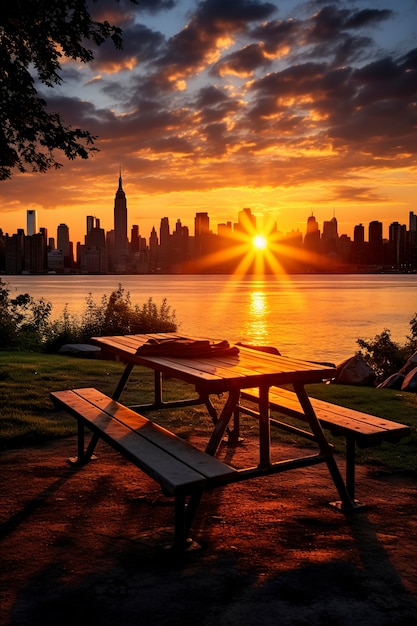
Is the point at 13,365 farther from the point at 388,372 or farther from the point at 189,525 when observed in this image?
the point at 388,372

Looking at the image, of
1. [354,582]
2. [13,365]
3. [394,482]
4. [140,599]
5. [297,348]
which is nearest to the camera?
Answer: [140,599]

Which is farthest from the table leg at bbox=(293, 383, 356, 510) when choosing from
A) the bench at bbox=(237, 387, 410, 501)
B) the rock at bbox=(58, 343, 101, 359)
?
the rock at bbox=(58, 343, 101, 359)

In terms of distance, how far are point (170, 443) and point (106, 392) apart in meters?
5.71

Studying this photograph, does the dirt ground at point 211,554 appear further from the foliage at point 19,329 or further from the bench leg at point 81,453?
the foliage at point 19,329

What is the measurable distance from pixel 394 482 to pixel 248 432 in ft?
7.35

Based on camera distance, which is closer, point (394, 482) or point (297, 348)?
point (394, 482)

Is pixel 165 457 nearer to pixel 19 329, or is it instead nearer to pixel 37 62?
pixel 37 62

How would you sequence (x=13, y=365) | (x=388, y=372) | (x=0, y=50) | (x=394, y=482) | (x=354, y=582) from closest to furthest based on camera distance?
(x=354, y=582)
(x=394, y=482)
(x=0, y=50)
(x=13, y=365)
(x=388, y=372)

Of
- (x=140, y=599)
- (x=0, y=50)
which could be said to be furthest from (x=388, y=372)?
(x=140, y=599)

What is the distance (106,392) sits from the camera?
9.95m

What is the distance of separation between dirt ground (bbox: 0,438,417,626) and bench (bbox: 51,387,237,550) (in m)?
0.35

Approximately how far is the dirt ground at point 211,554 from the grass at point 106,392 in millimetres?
1064

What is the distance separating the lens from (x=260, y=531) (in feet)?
14.1

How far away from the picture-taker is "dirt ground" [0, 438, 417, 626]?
10.5 feet
